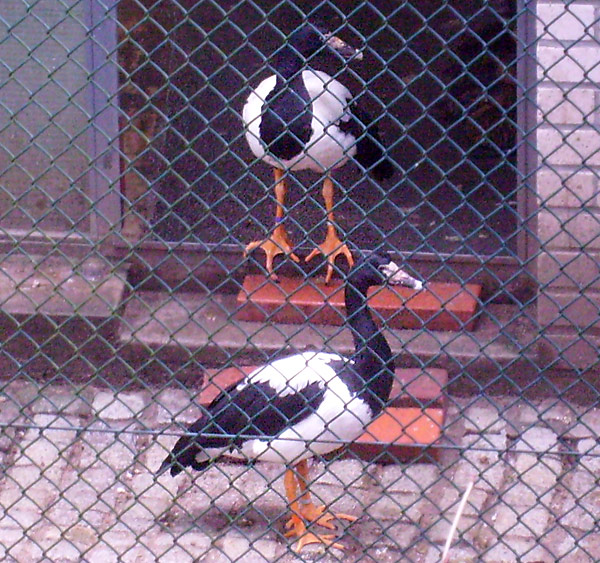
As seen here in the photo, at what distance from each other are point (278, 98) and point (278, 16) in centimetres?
105

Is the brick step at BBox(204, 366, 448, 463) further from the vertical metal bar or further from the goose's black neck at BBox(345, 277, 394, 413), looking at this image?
the vertical metal bar

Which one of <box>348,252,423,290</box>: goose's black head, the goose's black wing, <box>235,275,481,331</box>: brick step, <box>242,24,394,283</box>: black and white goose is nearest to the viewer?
the goose's black wing

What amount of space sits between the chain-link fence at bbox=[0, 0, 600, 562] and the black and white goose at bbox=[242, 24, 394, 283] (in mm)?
24

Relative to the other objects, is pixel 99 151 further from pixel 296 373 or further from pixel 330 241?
pixel 296 373

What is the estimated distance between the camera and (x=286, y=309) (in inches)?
196

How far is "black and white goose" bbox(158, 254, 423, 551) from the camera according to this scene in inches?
140

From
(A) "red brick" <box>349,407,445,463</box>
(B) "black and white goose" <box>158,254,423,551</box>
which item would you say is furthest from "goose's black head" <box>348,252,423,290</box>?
(A) "red brick" <box>349,407,445,463</box>

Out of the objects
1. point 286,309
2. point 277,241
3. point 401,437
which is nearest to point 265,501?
point 401,437

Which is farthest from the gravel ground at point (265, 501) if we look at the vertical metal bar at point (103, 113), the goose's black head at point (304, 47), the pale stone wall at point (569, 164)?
the goose's black head at point (304, 47)

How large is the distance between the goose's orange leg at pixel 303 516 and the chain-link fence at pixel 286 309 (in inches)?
0.4

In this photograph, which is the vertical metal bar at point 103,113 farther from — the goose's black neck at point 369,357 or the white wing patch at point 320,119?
the goose's black neck at point 369,357

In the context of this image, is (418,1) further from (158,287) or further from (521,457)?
(521,457)

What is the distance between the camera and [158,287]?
17.5ft

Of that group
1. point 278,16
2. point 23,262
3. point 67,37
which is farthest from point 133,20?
point 23,262
